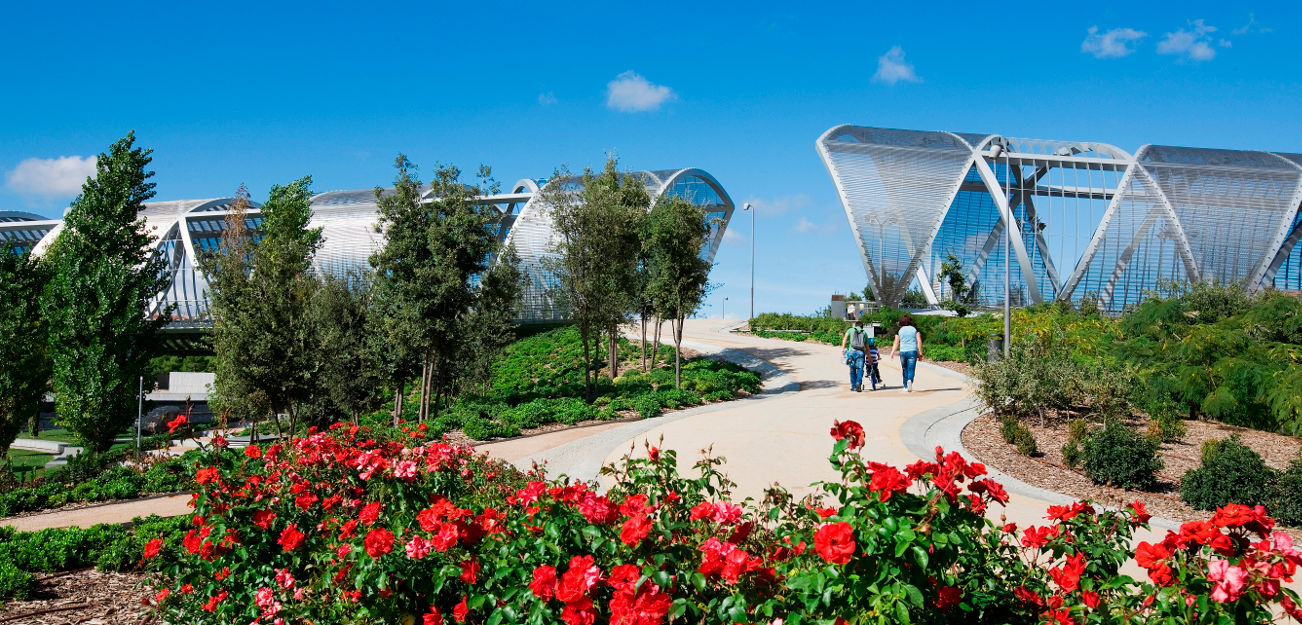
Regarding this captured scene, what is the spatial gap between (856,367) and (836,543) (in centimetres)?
1340

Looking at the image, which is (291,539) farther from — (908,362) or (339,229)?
(339,229)

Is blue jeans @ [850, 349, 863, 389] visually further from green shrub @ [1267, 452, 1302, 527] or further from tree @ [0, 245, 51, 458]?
tree @ [0, 245, 51, 458]

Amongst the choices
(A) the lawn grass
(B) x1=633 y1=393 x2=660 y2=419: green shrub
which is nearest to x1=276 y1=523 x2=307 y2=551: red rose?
(B) x1=633 y1=393 x2=660 y2=419: green shrub

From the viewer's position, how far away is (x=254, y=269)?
47.3 ft

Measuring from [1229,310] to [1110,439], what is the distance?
15.1 meters

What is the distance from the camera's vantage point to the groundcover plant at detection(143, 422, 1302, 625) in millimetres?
2566

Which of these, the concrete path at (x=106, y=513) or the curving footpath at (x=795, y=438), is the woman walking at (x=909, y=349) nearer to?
the curving footpath at (x=795, y=438)

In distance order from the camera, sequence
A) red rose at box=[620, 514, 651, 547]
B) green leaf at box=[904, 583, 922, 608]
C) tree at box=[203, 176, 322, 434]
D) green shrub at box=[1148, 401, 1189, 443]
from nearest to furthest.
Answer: green leaf at box=[904, 583, 922, 608], red rose at box=[620, 514, 651, 547], green shrub at box=[1148, 401, 1189, 443], tree at box=[203, 176, 322, 434]

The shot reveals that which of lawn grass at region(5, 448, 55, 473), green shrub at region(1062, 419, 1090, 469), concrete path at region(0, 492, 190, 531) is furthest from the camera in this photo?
lawn grass at region(5, 448, 55, 473)

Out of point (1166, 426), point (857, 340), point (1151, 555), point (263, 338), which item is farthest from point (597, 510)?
point (857, 340)

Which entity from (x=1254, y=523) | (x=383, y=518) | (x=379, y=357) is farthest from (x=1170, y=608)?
(x=379, y=357)

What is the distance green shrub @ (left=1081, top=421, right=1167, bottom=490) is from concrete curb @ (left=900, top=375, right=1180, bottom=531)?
27.5 inches

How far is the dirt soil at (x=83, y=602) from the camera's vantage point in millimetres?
5152

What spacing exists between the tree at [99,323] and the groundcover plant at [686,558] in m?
13.2
